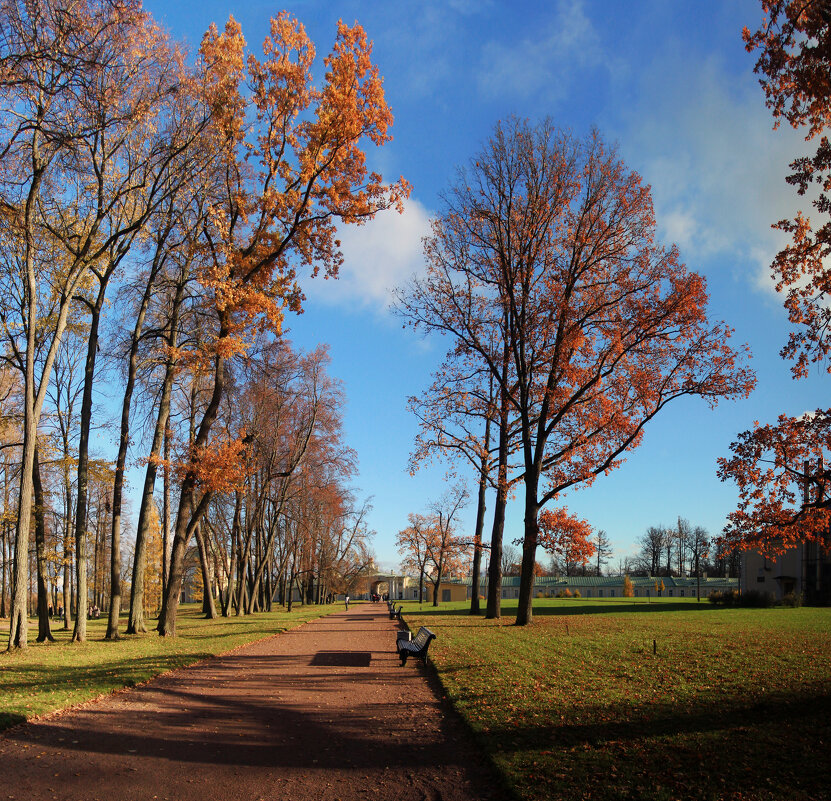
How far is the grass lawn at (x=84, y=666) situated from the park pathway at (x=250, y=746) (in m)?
0.40

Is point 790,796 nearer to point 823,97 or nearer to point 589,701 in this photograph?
point 589,701

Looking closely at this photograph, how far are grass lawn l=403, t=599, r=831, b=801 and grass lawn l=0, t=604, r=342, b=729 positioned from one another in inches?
200

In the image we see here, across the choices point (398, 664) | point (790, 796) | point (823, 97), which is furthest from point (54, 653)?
point (823, 97)

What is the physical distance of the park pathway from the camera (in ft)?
17.8

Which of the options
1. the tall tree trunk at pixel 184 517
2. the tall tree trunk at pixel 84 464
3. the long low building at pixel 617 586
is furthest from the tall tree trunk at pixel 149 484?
the long low building at pixel 617 586

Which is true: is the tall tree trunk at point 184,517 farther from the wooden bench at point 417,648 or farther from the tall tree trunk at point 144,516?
the wooden bench at point 417,648

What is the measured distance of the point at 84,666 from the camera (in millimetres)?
12211

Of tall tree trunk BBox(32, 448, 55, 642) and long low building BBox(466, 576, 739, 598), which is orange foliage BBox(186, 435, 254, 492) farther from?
long low building BBox(466, 576, 739, 598)

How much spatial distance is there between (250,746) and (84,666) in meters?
7.14

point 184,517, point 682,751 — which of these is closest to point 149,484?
point 184,517

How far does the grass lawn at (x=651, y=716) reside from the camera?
529 centimetres

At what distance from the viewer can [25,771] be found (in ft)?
18.5

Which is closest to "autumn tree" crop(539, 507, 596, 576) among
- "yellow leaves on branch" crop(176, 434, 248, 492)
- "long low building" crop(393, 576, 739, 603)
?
"yellow leaves on branch" crop(176, 434, 248, 492)

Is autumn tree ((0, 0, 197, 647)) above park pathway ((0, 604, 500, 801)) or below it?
above
